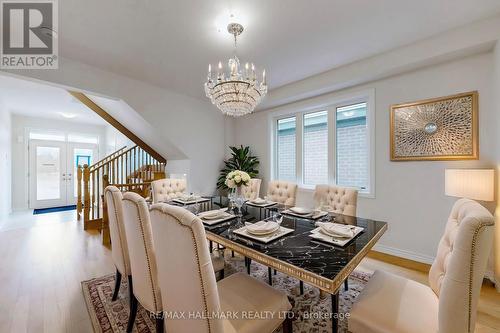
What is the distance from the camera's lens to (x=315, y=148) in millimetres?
3725

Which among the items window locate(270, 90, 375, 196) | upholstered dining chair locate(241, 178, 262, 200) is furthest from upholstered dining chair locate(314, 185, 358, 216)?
window locate(270, 90, 375, 196)

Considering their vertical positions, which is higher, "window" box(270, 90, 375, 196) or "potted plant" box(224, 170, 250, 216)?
"window" box(270, 90, 375, 196)

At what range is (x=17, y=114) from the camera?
5.79 meters

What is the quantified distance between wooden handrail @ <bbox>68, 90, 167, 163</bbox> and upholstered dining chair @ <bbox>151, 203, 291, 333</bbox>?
166 inches

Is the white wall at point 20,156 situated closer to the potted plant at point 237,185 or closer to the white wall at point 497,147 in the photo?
the potted plant at point 237,185

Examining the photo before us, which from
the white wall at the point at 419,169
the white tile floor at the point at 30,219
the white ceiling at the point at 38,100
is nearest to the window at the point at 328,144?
the white wall at the point at 419,169

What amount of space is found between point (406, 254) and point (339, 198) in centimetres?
137

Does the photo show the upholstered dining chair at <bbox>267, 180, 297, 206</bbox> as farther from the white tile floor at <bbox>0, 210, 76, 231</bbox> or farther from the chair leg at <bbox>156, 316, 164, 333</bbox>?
the white tile floor at <bbox>0, 210, 76, 231</bbox>

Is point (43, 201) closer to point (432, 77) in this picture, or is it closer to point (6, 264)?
point (6, 264)

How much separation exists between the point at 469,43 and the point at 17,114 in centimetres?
945

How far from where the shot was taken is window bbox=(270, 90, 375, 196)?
10.3 ft

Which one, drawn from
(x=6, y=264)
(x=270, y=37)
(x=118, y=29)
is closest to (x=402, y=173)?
(x=270, y=37)

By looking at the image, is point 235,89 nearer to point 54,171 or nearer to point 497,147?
point 497,147

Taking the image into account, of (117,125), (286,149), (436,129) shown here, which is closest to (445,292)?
(436,129)
